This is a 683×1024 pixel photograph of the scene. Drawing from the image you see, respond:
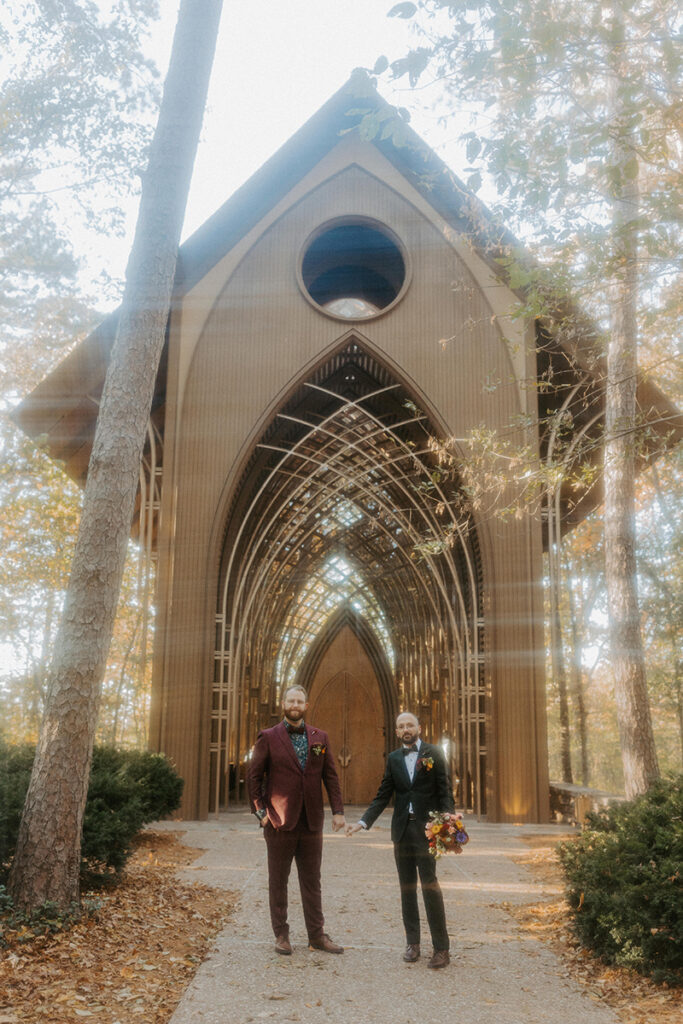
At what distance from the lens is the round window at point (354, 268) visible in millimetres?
14195

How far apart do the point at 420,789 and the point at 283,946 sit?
3.87 ft

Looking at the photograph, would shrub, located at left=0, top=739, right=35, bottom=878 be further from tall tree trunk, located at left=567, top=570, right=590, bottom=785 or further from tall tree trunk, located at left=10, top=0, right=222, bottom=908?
tall tree trunk, located at left=567, top=570, right=590, bottom=785

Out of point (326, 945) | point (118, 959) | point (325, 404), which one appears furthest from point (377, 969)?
point (325, 404)


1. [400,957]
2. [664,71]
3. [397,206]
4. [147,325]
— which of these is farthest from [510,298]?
[400,957]

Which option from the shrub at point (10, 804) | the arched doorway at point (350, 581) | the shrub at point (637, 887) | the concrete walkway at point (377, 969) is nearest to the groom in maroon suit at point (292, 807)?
the concrete walkway at point (377, 969)

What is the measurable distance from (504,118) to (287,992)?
20.1ft

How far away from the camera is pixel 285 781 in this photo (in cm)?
527

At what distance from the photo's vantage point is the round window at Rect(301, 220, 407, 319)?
46.6 ft

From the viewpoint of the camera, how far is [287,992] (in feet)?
14.4

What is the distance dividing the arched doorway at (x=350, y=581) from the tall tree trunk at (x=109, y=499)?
2883 mm

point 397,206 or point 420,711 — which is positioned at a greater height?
point 397,206

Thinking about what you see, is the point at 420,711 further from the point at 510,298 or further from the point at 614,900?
the point at 614,900

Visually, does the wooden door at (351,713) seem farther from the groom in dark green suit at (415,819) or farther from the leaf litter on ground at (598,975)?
the groom in dark green suit at (415,819)

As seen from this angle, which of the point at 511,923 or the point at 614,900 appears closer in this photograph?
the point at 614,900
